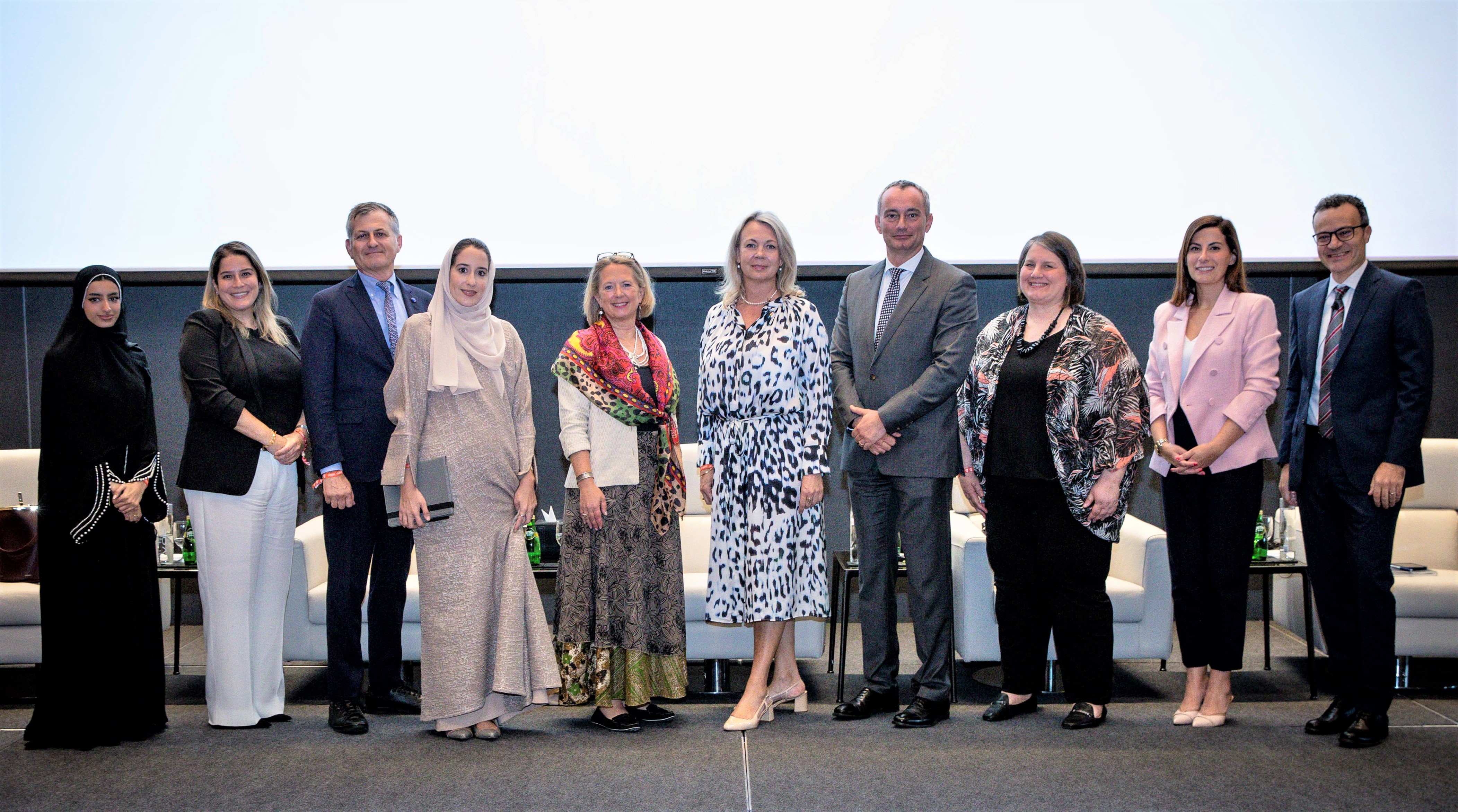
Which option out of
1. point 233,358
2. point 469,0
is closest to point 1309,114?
point 469,0

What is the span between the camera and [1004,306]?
14.4 feet

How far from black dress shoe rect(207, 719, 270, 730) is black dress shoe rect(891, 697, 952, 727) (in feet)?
6.54

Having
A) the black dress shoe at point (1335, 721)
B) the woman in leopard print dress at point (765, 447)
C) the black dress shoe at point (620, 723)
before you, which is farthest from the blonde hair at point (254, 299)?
the black dress shoe at point (1335, 721)

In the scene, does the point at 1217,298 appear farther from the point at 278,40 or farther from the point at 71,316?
the point at 278,40

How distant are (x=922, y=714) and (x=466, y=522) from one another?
5.01 feet

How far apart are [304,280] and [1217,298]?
3.55m

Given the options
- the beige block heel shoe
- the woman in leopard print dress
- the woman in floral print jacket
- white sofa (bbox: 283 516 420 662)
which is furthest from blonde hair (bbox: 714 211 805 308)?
white sofa (bbox: 283 516 420 662)

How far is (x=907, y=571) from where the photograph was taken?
3.04m

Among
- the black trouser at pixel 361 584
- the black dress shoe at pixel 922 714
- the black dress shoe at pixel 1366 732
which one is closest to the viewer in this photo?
the black dress shoe at pixel 1366 732

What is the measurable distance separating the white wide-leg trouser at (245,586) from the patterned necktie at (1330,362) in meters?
3.23

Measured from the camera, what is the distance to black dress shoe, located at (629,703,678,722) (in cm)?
302

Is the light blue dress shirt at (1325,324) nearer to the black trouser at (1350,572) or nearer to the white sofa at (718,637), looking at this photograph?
the black trouser at (1350,572)

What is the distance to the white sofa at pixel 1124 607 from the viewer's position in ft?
11.1

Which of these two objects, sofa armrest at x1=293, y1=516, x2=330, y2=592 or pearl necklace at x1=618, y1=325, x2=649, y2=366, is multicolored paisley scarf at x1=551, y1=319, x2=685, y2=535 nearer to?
pearl necklace at x1=618, y1=325, x2=649, y2=366
